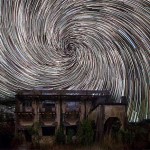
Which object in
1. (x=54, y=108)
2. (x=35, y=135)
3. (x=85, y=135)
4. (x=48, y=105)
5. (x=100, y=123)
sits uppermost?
(x=48, y=105)

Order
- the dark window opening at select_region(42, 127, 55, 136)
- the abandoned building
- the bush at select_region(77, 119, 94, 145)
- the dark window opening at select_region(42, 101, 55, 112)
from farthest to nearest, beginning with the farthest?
1. the dark window opening at select_region(42, 101, 55, 112)
2. the abandoned building
3. the dark window opening at select_region(42, 127, 55, 136)
4. the bush at select_region(77, 119, 94, 145)

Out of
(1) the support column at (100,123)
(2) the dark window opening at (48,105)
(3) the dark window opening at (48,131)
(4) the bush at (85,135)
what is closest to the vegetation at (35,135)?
(4) the bush at (85,135)

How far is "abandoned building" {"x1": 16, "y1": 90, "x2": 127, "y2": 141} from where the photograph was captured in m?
43.4

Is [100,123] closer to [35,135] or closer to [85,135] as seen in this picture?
[85,135]

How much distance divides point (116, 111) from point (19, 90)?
569 inches

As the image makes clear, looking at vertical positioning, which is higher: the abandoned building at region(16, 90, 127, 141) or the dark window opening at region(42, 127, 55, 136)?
the abandoned building at region(16, 90, 127, 141)

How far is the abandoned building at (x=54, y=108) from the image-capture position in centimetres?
4338

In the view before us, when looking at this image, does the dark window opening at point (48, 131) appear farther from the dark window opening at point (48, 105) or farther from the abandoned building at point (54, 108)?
the dark window opening at point (48, 105)

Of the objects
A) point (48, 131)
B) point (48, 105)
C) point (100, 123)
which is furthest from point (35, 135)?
point (48, 105)

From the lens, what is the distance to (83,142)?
33.1 m

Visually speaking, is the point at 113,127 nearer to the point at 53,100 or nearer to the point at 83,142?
the point at 83,142

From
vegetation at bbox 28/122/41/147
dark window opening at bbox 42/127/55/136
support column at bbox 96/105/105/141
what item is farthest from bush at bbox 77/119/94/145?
dark window opening at bbox 42/127/55/136

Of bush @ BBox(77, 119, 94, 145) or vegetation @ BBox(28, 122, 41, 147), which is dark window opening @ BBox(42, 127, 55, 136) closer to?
vegetation @ BBox(28, 122, 41, 147)

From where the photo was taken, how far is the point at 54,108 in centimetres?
4500
